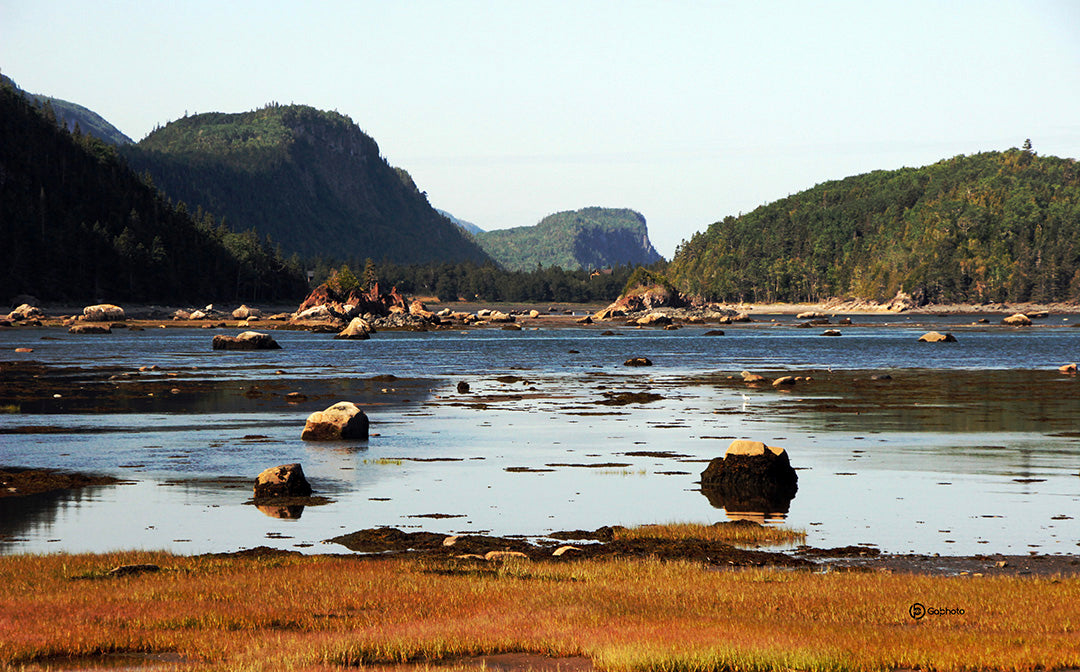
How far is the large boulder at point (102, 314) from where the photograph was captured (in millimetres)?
164125

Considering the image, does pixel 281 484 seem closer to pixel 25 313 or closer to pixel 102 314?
pixel 102 314

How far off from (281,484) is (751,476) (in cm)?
1158

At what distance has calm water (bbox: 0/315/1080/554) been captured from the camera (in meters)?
22.8

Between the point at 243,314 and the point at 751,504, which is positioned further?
the point at 243,314

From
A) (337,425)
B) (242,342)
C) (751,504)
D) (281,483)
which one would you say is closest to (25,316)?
(242,342)

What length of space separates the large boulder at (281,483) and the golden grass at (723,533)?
8.28 metres

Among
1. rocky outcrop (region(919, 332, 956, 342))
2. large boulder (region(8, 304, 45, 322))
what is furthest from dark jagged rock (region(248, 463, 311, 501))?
large boulder (region(8, 304, 45, 322))

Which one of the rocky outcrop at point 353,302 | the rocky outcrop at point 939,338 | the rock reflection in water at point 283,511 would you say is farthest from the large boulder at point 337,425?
the rocky outcrop at point 353,302

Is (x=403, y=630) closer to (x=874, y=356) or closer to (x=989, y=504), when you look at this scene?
(x=989, y=504)

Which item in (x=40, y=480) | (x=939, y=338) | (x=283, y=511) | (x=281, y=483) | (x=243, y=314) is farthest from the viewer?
(x=243, y=314)

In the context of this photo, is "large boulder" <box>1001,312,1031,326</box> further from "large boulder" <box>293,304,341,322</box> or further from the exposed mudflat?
the exposed mudflat

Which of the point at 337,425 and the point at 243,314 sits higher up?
the point at 243,314

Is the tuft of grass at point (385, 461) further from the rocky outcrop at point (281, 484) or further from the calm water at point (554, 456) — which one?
the rocky outcrop at point (281, 484)

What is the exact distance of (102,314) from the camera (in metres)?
165
